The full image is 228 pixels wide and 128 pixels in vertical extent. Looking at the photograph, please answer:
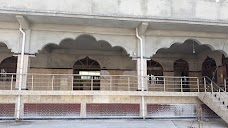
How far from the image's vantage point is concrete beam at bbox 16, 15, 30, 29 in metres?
9.49

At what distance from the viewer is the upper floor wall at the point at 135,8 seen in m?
9.68

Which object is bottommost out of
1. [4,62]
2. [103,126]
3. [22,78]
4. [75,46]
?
[103,126]

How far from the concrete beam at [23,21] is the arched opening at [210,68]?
10.6 m

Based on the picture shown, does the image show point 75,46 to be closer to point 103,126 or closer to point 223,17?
point 103,126

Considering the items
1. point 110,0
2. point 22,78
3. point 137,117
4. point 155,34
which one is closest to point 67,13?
point 110,0

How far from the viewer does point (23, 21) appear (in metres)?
9.73

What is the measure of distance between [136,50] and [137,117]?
299 centimetres

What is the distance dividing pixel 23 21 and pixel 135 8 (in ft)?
15.4

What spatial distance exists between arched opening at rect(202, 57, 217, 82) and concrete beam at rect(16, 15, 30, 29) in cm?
1065

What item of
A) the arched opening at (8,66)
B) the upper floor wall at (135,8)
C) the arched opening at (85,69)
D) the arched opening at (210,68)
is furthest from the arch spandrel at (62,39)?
the arched opening at (210,68)

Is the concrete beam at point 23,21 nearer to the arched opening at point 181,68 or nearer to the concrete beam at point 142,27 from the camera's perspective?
the concrete beam at point 142,27

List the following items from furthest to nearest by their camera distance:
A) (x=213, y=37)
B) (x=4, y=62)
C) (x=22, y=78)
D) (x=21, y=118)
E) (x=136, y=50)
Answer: (x=4, y=62)
(x=213, y=37)
(x=136, y=50)
(x=22, y=78)
(x=21, y=118)

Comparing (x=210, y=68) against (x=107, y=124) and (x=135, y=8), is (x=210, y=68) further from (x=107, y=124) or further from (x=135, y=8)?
(x=107, y=124)

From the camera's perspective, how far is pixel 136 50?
1082cm
